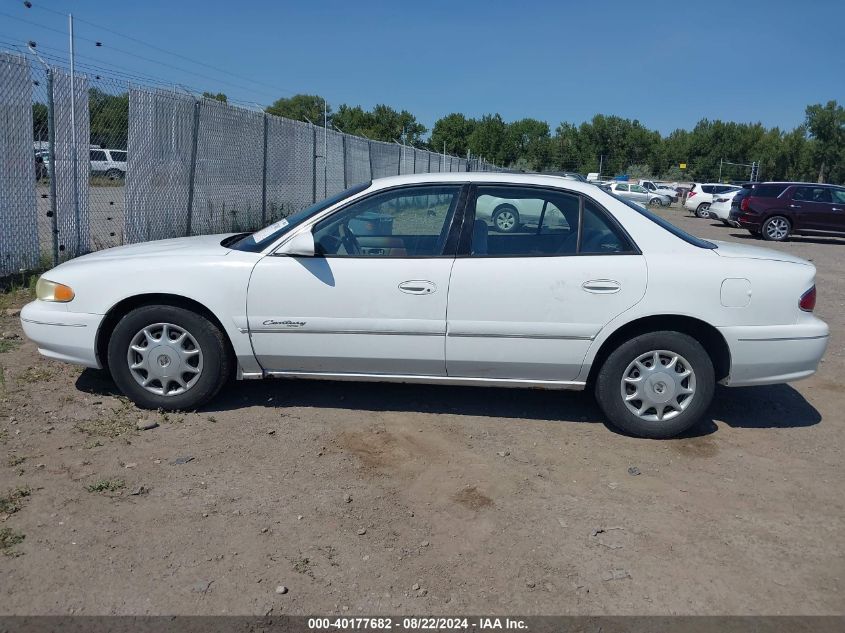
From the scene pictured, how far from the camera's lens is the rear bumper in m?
4.29

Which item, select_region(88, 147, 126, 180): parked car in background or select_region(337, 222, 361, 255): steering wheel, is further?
select_region(88, 147, 126, 180): parked car in background

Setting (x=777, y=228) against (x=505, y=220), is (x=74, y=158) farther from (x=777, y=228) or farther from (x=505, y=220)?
(x=777, y=228)

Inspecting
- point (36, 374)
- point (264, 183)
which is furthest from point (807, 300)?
point (264, 183)

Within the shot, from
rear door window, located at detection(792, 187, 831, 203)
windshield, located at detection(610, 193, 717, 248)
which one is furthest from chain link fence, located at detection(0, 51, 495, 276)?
rear door window, located at detection(792, 187, 831, 203)

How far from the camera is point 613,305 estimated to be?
4.27 meters

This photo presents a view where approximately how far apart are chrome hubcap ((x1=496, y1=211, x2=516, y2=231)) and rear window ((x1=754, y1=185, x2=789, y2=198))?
1775 cm

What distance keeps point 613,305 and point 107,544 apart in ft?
9.70

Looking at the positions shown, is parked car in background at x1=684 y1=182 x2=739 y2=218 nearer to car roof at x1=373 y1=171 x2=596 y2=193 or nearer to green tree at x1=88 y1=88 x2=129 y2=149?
green tree at x1=88 y1=88 x2=129 y2=149

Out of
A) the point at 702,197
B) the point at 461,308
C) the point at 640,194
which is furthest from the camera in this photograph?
the point at 640,194

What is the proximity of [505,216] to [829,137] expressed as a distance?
259 feet

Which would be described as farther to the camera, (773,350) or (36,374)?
(36,374)

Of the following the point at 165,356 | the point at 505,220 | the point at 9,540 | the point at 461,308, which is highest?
the point at 505,220

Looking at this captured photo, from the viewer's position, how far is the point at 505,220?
4.66m

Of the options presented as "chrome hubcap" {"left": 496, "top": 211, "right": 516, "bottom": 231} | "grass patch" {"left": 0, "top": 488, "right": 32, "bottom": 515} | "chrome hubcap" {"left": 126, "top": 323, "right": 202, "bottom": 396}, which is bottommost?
"grass patch" {"left": 0, "top": 488, "right": 32, "bottom": 515}
